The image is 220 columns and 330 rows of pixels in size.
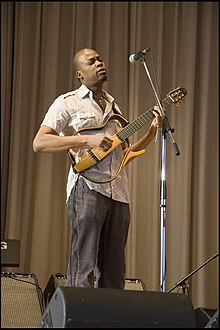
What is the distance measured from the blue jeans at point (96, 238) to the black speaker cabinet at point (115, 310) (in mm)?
616

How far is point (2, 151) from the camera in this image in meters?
4.56

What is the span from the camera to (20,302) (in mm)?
3164

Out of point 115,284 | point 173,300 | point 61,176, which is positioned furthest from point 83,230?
point 61,176

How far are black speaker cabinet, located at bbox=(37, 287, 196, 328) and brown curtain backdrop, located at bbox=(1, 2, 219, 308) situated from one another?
7.39 ft

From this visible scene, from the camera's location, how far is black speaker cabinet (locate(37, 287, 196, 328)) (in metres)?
2.15

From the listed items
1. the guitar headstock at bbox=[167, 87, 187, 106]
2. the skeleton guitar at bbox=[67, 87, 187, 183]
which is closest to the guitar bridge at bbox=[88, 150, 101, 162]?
the skeleton guitar at bbox=[67, 87, 187, 183]

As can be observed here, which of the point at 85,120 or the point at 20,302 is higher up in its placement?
the point at 85,120

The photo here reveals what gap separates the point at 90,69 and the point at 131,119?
145cm

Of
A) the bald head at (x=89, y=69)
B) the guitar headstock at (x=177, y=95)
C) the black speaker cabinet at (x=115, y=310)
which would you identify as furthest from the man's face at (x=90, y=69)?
the black speaker cabinet at (x=115, y=310)

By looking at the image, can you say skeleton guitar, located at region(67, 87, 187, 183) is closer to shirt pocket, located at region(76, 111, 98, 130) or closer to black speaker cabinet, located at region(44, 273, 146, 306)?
shirt pocket, located at region(76, 111, 98, 130)

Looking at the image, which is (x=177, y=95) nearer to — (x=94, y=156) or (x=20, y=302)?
(x=94, y=156)

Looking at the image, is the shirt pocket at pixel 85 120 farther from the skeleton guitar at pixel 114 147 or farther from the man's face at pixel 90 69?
the man's face at pixel 90 69

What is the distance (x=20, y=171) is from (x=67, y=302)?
2480 millimetres

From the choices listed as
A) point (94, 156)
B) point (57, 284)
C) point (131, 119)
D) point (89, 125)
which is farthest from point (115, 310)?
point (131, 119)
